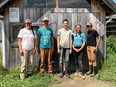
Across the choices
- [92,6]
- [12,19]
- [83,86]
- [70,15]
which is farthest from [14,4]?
[83,86]

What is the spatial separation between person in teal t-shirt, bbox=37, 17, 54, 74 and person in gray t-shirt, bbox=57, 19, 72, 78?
28 cm

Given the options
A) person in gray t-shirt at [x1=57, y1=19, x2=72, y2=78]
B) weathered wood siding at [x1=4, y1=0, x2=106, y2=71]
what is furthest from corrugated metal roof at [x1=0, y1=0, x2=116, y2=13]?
person in gray t-shirt at [x1=57, y1=19, x2=72, y2=78]

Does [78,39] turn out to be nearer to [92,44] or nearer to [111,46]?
[92,44]

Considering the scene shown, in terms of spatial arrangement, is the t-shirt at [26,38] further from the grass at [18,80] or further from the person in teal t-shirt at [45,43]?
the grass at [18,80]

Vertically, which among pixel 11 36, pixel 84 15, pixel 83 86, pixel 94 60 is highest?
pixel 84 15

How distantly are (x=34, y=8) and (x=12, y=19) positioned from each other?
2.80 feet

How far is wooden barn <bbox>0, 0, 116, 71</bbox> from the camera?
1042 cm

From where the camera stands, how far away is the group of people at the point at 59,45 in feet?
31.6

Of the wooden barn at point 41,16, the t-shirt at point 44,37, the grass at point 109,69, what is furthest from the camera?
the wooden barn at point 41,16

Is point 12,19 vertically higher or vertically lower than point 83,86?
higher

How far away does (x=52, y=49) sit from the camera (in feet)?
33.2

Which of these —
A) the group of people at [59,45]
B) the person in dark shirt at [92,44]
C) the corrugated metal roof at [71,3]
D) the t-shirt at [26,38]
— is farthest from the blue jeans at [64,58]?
the corrugated metal roof at [71,3]

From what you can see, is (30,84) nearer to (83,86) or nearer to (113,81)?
(83,86)

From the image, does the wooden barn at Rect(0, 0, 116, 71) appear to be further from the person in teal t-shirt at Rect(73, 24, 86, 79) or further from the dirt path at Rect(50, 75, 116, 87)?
the dirt path at Rect(50, 75, 116, 87)
